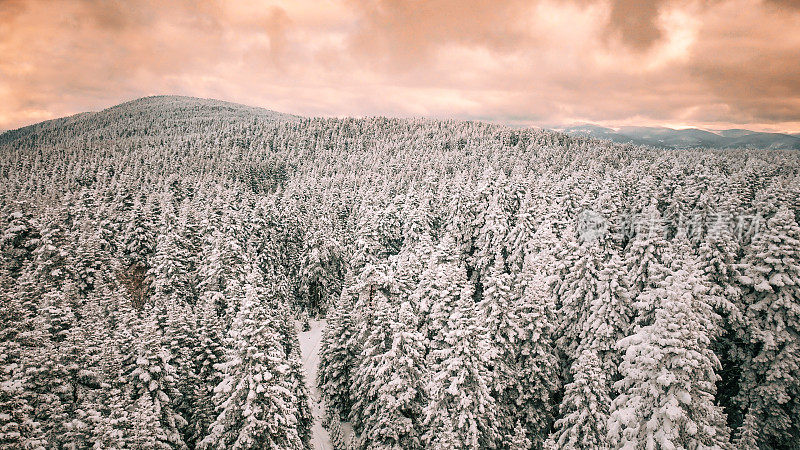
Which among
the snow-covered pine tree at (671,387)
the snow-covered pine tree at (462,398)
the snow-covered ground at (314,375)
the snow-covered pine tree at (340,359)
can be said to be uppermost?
the snow-covered pine tree at (671,387)

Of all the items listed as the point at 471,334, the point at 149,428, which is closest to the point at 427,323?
the point at 471,334

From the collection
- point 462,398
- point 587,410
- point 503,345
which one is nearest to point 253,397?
point 462,398

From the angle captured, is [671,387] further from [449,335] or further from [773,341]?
[773,341]

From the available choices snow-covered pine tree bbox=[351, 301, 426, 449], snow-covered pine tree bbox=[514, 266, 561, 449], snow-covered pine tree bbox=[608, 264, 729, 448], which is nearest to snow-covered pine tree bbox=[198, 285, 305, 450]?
snow-covered pine tree bbox=[351, 301, 426, 449]

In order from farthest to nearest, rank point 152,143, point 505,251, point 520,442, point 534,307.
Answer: point 152,143, point 505,251, point 534,307, point 520,442

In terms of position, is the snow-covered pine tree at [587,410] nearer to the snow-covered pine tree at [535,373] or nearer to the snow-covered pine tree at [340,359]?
the snow-covered pine tree at [535,373]

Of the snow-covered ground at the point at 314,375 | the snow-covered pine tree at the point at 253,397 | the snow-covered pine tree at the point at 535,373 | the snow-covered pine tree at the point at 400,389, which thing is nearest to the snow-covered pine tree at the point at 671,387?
the snow-covered pine tree at the point at 535,373

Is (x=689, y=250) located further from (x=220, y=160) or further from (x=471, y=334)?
(x=220, y=160)

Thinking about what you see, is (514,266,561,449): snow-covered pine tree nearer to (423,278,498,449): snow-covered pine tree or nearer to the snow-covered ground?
(423,278,498,449): snow-covered pine tree
